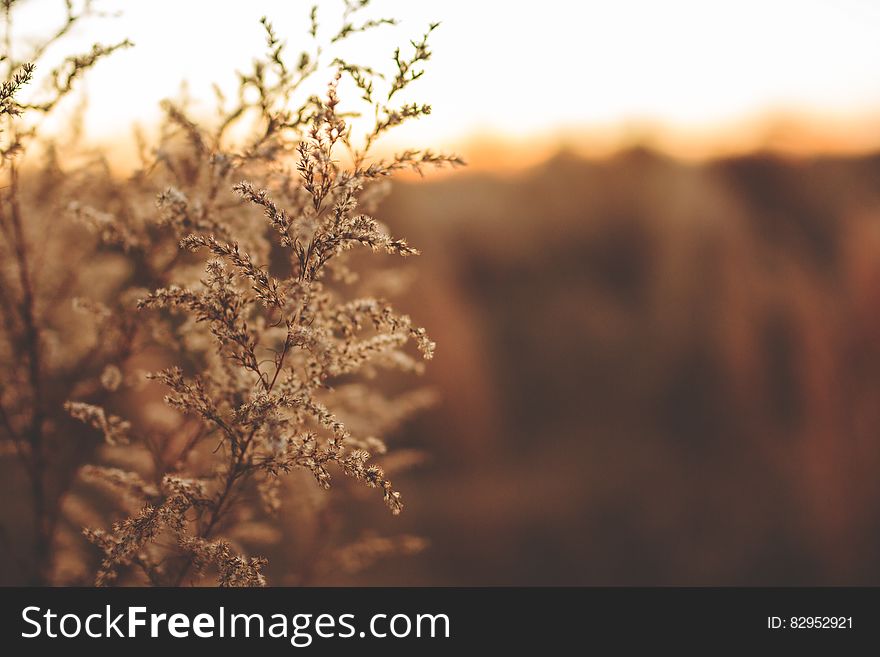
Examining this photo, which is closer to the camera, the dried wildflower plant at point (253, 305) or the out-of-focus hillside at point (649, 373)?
the dried wildflower plant at point (253, 305)

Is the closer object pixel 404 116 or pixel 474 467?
pixel 404 116

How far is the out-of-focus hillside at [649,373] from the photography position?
26.9 ft

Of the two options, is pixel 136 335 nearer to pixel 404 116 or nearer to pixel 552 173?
pixel 404 116

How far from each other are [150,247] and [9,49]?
0.82 meters

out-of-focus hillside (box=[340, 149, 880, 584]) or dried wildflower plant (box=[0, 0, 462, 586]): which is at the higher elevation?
out-of-focus hillside (box=[340, 149, 880, 584])

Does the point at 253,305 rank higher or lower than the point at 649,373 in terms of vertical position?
lower

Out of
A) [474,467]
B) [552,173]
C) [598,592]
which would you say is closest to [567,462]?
[474,467]

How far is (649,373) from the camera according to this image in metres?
10.4

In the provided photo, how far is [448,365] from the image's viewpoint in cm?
977

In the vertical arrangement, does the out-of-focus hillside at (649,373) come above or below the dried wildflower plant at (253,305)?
above

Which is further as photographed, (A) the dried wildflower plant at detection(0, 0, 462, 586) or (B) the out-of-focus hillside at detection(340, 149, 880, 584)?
(B) the out-of-focus hillside at detection(340, 149, 880, 584)

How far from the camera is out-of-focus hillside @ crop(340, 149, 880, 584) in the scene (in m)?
8.21

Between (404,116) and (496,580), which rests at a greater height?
(404,116)

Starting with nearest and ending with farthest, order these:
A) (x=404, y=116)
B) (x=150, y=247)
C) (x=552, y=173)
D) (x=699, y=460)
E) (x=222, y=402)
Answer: (x=404, y=116) → (x=222, y=402) → (x=150, y=247) → (x=699, y=460) → (x=552, y=173)
